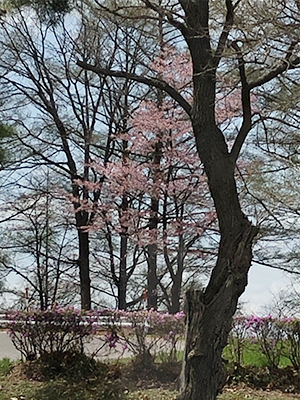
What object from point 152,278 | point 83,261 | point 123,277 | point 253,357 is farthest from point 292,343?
point 83,261

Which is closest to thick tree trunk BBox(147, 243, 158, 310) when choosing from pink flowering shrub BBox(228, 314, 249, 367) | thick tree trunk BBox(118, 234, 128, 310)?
thick tree trunk BBox(118, 234, 128, 310)

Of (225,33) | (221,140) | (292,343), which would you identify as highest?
(225,33)

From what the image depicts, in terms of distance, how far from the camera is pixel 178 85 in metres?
8.48

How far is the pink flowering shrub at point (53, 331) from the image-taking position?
4.72 metres

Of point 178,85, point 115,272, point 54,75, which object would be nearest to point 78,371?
point 178,85

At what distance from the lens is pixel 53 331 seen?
4707 mm

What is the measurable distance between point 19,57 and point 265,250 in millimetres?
5988

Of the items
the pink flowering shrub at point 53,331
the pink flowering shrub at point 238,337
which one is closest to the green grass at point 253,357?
the pink flowering shrub at point 238,337

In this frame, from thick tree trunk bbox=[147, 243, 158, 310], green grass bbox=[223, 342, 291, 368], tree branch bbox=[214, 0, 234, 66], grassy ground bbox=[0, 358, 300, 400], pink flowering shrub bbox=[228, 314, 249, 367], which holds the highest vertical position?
tree branch bbox=[214, 0, 234, 66]

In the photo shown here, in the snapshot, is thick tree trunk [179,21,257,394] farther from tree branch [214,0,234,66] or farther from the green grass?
the green grass

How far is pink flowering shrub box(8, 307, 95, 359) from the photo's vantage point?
15.5ft

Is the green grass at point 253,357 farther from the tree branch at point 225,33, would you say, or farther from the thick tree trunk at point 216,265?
the tree branch at point 225,33

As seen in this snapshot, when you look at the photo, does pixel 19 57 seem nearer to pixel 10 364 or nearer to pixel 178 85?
pixel 178 85

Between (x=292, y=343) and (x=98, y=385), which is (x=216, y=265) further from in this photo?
(x=292, y=343)
